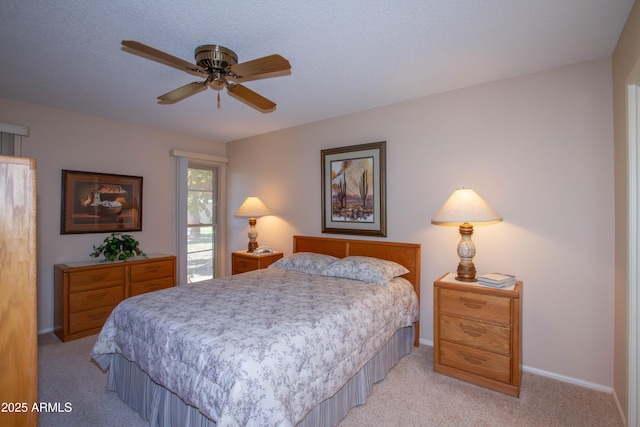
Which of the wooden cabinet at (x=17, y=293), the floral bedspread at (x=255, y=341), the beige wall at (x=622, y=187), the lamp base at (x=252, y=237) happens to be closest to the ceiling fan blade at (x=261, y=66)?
the wooden cabinet at (x=17, y=293)

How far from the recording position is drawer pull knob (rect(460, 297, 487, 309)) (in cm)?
235

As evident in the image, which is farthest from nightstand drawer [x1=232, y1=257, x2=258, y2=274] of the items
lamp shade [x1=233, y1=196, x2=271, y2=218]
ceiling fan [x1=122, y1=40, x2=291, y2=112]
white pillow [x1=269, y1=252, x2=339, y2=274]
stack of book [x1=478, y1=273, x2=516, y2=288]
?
stack of book [x1=478, y1=273, x2=516, y2=288]

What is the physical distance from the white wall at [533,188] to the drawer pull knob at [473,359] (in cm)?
57

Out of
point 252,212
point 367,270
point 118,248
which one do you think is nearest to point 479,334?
point 367,270

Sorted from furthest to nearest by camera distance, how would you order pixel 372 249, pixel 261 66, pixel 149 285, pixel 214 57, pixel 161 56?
pixel 149 285, pixel 372 249, pixel 214 57, pixel 261 66, pixel 161 56

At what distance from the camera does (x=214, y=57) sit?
1954mm

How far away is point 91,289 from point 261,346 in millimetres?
2858

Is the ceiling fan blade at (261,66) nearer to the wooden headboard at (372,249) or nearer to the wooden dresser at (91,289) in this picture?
the wooden headboard at (372,249)

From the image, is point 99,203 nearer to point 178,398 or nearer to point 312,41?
point 178,398

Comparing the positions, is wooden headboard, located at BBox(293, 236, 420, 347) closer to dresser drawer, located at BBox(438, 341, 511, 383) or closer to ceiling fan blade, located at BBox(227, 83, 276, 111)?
dresser drawer, located at BBox(438, 341, 511, 383)

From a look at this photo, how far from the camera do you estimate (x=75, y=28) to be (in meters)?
1.90

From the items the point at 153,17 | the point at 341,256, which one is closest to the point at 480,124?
the point at 341,256

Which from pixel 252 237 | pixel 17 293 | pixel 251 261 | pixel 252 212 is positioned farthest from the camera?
pixel 252 237

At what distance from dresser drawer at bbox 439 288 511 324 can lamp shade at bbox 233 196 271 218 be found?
270 cm
